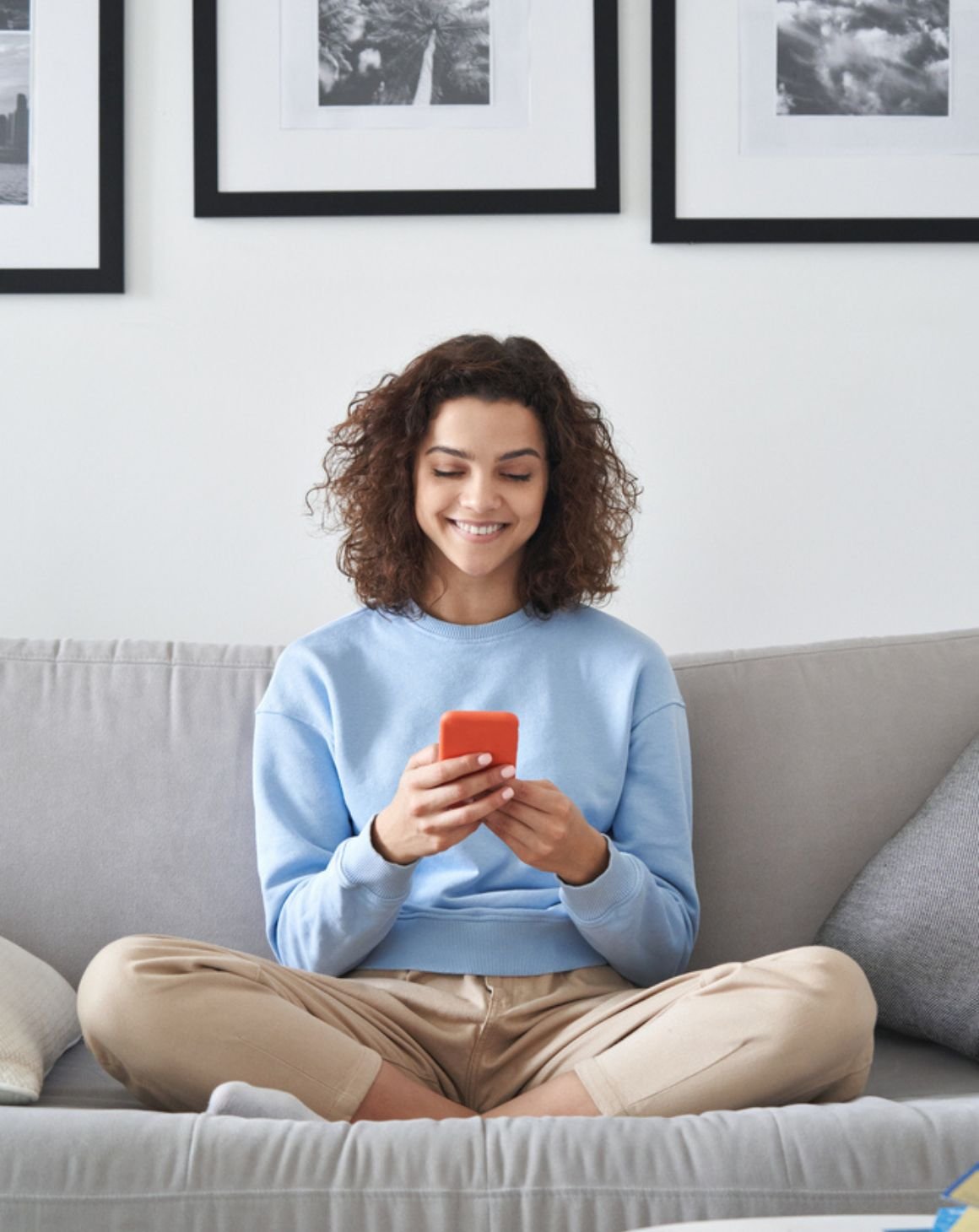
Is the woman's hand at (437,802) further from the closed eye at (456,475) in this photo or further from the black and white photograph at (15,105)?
the black and white photograph at (15,105)

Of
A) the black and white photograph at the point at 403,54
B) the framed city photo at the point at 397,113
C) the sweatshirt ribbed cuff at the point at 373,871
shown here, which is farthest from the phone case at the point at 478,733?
the black and white photograph at the point at 403,54

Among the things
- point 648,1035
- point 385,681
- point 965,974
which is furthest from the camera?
point 385,681

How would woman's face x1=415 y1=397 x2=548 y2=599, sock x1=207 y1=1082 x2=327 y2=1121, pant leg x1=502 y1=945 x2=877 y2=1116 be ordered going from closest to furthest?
sock x1=207 y1=1082 x2=327 y2=1121, pant leg x1=502 y1=945 x2=877 y2=1116, woman's face x1=415 y1=397 x2=548 y2=599

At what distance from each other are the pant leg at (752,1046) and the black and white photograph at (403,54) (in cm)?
142

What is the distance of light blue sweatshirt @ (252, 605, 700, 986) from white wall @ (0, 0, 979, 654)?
50cm

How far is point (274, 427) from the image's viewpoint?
2.11 m

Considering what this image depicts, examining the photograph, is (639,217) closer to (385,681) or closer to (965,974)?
(385,681)

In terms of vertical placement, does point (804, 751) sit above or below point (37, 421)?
below

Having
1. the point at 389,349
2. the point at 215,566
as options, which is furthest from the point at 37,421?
the point at 389,349

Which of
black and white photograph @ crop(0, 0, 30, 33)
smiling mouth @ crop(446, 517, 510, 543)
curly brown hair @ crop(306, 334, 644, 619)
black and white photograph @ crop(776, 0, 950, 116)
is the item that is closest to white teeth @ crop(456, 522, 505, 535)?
smiling mouth @ crop(446, 517, 510, 543)

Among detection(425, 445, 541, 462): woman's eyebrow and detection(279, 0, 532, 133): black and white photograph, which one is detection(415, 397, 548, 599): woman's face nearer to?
detection(425, 445, 541, 462): woman's eyebrow

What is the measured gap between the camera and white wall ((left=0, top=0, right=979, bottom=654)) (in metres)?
2.10

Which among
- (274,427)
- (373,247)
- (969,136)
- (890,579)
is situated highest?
(969,136)

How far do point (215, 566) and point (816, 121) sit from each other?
1156mm
